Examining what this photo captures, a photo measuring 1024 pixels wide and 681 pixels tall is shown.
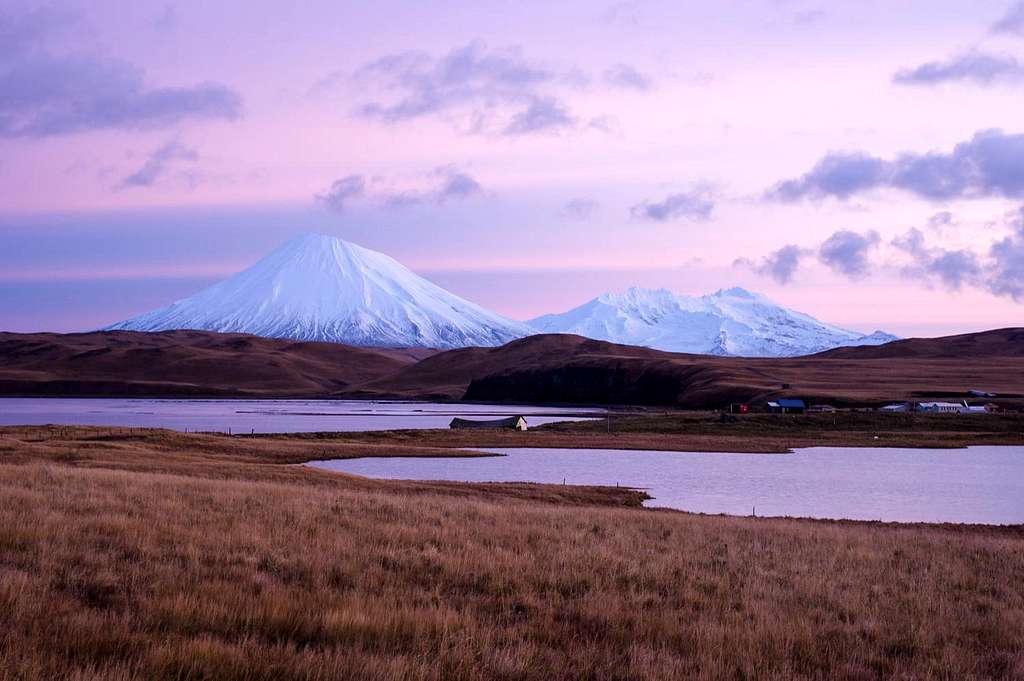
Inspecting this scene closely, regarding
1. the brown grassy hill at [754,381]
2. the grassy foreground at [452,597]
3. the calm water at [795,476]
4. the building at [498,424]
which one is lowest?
the calm water at [795,476]

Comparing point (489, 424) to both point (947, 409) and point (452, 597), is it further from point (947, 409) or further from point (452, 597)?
point (452, 597)

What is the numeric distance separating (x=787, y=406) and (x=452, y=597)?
107 meters

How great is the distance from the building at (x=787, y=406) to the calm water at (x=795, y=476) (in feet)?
117

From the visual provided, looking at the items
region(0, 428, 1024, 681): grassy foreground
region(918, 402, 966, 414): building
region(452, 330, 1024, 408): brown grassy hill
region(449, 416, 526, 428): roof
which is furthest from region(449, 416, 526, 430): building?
region(0, 428, 1024, 681): grassy foreground

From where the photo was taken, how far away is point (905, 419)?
9450 centimetres

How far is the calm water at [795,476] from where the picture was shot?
38594 millimetres

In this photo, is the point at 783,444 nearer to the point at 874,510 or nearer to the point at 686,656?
the point at 874,510

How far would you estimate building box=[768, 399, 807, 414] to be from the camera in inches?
4311

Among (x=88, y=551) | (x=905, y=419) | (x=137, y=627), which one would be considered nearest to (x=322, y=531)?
(x=88, y=551)

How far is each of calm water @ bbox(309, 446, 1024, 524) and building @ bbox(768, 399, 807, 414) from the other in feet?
117

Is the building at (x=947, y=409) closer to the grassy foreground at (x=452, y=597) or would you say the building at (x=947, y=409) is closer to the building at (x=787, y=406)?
the building at (x=787, y=406)

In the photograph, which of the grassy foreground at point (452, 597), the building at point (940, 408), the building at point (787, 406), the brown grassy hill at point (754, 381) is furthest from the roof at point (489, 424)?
the grassy foreground at point (452, 597)

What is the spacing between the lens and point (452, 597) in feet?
37.3

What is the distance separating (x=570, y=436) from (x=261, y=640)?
74.8 meters
